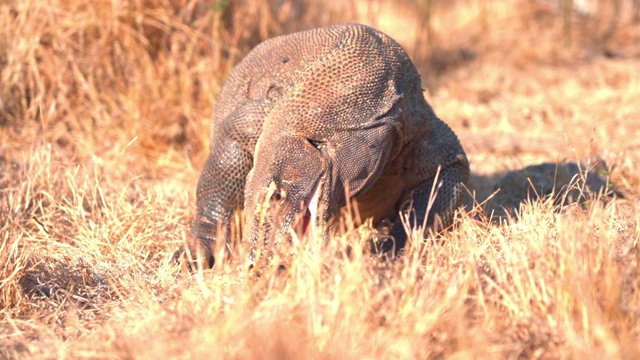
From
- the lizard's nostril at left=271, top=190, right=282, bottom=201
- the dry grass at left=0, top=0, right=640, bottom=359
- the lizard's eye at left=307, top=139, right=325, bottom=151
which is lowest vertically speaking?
the dry grass at left=0, top=0, right=640, bottom=359

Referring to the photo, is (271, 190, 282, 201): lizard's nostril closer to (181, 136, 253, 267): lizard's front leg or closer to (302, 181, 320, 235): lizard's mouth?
(302, 181, 320, 235): lizard's mouth

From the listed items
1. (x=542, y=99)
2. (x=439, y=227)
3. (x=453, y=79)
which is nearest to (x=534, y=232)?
(x=439, y=227)

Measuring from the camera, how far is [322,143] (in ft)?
10.1

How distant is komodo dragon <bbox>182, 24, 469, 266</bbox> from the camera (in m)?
3.00

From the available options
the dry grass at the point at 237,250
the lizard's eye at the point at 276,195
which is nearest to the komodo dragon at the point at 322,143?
the lizard's eye at the point at 276,195

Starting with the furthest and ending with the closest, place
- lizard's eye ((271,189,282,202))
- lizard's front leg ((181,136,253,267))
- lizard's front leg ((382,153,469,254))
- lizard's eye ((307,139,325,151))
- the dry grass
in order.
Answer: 1. lizard's front leg ((382,153,469,254))
2. lizard's front leg ((181,136,253,267))
3. lizard's eye ((307,139,325,151))
4. lizard's eye ((271,189,282,202))
5. the dry grass

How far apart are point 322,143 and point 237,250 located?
0.79m

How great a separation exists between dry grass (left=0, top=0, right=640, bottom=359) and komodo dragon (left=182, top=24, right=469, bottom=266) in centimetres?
18

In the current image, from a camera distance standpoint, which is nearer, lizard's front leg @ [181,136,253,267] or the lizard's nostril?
the lizard's nostril

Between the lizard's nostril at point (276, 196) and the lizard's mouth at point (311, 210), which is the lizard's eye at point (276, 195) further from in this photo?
the lizard's mouth at point (311, 210)

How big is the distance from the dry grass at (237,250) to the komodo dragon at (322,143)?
0.18 m

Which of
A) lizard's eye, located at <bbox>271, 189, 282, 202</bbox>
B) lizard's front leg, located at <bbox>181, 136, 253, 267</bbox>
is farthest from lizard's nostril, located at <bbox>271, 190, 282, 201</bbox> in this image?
lizard's front leg, located at <bbox>181, 136, 253, 267</bbox>

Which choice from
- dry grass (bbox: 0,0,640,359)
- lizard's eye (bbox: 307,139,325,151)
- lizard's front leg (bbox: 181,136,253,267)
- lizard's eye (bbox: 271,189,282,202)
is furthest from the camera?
lizard's front leg (bbox: 181,136,253,267)

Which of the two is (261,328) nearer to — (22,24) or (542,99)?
(22,24)
